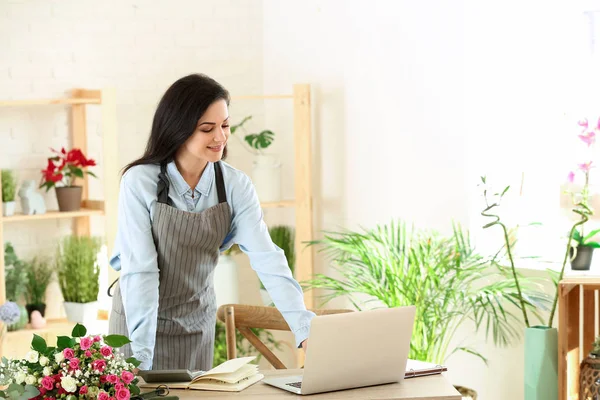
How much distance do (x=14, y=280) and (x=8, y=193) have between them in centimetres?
43

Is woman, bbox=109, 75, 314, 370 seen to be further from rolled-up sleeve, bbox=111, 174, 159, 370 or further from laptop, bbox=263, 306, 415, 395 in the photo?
laptop, bbox=263, 306, 415, 395

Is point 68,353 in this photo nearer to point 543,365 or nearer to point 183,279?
point 183,279

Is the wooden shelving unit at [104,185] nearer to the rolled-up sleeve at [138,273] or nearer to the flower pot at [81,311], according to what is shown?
the flower pot at [81,311]

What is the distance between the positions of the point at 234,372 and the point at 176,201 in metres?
0.54

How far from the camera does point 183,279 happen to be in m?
2.58

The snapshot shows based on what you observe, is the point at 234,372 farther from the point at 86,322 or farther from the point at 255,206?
the point at 86,322

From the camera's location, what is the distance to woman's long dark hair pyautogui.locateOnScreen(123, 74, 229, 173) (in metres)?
2.45

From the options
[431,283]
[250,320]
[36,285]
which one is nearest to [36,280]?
[36,285]

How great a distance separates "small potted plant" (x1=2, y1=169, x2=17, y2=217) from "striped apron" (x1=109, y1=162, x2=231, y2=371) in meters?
1.74

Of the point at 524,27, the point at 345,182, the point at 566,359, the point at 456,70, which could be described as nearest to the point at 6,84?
the point at 345,182

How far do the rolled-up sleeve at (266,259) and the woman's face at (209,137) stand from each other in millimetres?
189

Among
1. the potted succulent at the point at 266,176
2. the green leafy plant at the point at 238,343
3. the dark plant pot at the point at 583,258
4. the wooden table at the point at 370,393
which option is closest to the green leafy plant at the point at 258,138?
the potted succulent at the point at 266,176

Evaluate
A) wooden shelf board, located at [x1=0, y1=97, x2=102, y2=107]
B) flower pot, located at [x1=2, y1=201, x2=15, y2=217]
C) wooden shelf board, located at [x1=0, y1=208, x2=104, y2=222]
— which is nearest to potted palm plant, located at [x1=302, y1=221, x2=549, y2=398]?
wooden shelf board, located at [x1=0, y1=208, x2=104, y2=222]

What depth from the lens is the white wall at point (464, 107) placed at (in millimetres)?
4066
